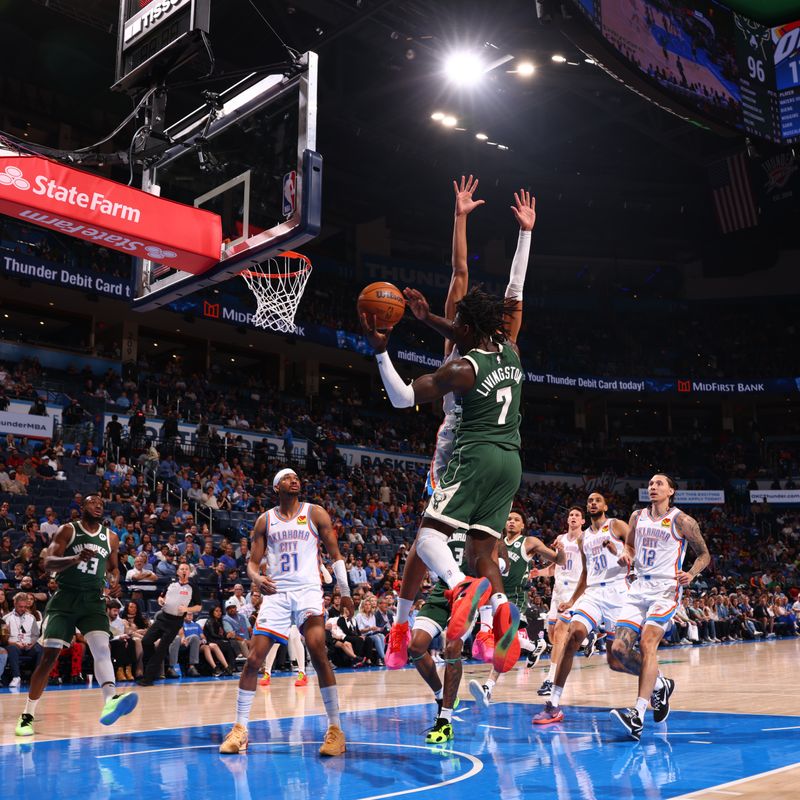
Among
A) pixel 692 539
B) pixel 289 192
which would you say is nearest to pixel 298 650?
pixel 692 539

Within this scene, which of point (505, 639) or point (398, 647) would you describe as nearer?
point (505, 639)

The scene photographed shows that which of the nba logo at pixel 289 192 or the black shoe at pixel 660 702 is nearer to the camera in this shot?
the black shoe at pixel 660 702

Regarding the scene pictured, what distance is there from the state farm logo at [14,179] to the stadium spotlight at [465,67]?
55.4ft

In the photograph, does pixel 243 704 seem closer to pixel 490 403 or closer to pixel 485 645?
pixel 485 645

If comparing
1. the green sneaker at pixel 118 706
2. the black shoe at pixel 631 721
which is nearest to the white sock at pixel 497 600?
the black shoe at pixel 631 721

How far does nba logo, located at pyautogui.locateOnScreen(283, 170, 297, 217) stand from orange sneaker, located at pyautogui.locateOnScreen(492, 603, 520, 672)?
4.37 meters

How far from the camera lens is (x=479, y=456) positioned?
5.05 meters

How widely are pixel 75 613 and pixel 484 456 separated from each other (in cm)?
435

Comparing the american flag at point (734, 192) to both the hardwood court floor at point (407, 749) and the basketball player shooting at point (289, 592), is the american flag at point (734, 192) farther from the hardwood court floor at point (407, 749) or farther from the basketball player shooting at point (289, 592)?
the basketball player shooting at point (289, 592)

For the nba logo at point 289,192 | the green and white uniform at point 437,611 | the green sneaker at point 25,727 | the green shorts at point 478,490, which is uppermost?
the nba logo at point 289,192

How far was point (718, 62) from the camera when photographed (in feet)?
33.8

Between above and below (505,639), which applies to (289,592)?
Result: above

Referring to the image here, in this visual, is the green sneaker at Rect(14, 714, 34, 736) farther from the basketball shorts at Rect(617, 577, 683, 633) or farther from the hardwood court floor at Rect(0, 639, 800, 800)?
the basketball shorts at Rect(617, 577, 683, 633)

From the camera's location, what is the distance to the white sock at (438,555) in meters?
5.04
